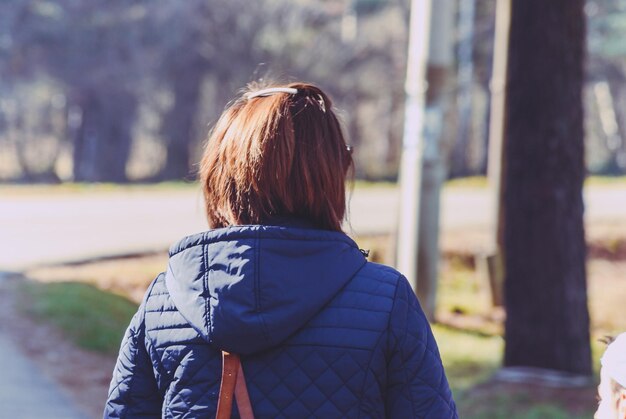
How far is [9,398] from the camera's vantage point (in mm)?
6738

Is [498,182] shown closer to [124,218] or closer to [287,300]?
[124,218]

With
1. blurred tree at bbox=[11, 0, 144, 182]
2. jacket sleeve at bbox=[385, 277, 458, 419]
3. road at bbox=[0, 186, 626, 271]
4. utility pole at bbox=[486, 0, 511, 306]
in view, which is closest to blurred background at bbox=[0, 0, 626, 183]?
blurred tree at bbox=[11, 0, 144, 182]

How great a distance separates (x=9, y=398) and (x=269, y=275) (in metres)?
5.16

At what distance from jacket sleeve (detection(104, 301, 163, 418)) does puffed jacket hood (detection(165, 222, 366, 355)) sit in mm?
184

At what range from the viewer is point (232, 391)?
82.7 inches

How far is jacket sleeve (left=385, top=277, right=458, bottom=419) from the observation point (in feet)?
6.87

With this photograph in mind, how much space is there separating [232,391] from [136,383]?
30cm

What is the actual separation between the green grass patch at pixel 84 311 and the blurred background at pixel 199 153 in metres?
0.03

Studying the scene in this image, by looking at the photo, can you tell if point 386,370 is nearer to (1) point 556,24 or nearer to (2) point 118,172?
(1) point 556,24

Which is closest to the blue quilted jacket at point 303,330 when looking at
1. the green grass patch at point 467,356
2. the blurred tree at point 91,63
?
the green grass patch at point 467,356

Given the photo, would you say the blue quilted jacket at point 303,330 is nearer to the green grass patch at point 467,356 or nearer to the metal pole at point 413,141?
the green grass patch at point 467,356

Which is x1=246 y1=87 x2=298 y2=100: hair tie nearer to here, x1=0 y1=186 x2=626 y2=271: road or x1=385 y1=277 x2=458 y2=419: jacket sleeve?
x1=385 y1=277 x2=458 y2=419: jacket sleeve

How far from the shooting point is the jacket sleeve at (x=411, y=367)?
82.4 inches

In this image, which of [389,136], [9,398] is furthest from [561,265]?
[389,136]
